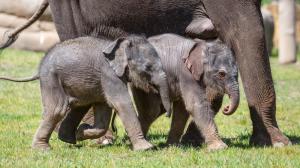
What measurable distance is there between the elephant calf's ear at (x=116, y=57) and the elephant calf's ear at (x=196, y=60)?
0.54 meters

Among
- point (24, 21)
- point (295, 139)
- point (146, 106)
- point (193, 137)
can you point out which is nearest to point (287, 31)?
point (24, 21)

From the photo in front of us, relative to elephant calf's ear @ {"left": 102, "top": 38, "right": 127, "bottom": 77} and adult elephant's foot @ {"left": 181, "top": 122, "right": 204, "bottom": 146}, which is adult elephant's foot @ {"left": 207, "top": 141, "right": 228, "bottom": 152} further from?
elephant calf's ear @ {"left": 102, "top": 38, "right": 127, "bottom": 77}

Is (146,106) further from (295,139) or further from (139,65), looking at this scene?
(295,139)

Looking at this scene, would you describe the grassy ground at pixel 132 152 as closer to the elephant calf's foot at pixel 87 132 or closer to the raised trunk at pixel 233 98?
the elephant calf's foot at pixel 87 132

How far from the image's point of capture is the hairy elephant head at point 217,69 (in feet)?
24.9

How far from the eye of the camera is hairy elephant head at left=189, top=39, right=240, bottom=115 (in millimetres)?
7598

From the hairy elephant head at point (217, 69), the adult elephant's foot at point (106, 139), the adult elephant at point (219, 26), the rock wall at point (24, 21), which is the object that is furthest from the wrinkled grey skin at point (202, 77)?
the rock wall at point (24, 21)

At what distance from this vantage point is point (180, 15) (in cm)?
823

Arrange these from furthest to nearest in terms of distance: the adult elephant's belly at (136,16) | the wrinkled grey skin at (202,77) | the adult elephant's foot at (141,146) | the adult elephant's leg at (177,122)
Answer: the adult elephant's belly at (136,16) → the adult elephant's leg at (177,122) → the wrinkled grey skin at (202,77) → the adult elephant's foot at (141,146)

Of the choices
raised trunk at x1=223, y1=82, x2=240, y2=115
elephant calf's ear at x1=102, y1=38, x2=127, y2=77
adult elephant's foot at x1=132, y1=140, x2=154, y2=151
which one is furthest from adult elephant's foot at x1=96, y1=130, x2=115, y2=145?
raised trunk at x1=223, y1=82, x2=240, y2=115

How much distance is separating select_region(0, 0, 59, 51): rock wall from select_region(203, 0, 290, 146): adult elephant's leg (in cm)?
1025

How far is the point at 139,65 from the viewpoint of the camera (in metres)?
7.55

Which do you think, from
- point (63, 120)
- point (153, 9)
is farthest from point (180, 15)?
point (63, 120)

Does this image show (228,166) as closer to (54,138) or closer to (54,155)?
(54,155)
